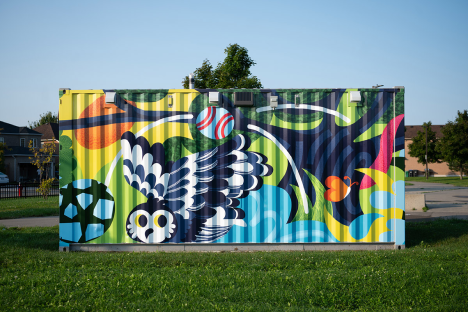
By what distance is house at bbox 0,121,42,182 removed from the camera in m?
43.9

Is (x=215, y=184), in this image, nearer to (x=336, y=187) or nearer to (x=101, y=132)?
(x=336, y=187)

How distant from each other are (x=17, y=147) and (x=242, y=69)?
133ft

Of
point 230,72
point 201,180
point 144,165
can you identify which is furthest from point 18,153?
point 201,180

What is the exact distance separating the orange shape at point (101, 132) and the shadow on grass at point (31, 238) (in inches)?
97.8

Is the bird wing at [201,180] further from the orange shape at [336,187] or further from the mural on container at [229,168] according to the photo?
the orange shape at [336,187]

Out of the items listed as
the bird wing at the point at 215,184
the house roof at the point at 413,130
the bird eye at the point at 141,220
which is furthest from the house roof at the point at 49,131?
the house roof at the point at 413,130

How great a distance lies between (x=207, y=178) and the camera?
24.1 feet

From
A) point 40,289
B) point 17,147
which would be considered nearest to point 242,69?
point 40,289

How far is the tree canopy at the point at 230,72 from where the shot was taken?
17.3 metres

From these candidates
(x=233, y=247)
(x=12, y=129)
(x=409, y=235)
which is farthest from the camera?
(x=12, y=129)

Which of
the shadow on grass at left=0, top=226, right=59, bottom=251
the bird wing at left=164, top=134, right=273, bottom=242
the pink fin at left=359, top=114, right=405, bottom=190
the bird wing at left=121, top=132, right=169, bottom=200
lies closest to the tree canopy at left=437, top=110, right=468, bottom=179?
the pink fin at left=359, top=114, right=405, bottom=190

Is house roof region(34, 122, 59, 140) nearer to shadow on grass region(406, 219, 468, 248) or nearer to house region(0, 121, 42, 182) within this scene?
house region(0, 121, 42, 182)

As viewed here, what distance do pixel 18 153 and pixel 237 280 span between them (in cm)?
4790

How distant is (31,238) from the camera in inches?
331
